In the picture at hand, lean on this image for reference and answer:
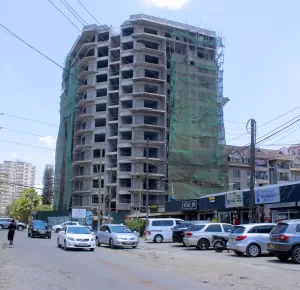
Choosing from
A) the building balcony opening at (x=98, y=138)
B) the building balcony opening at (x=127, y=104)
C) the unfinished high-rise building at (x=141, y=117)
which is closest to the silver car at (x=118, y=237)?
the unfinished high-rise building at (x=141, y=117)

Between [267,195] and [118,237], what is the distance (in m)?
12.8

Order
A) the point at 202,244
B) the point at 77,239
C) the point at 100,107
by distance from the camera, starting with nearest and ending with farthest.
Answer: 1. the point at 77,239
2. the point at 202,244
3. the point at 100,107

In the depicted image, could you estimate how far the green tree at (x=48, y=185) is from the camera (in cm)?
11306

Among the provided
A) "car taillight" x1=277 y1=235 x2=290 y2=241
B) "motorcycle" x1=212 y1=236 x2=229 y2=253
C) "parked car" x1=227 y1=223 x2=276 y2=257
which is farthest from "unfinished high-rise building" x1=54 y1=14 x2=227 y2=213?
"car taillight" x1=277 y1=235 x2=290 y2=241

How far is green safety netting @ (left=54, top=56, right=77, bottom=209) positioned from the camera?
77312 millimetres

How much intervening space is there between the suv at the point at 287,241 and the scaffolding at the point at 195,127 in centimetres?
4546

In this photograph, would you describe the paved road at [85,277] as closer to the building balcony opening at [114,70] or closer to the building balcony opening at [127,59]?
the building balcony opening at [127,59]

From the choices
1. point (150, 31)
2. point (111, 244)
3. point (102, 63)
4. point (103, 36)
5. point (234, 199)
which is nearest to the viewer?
point (111, 244)

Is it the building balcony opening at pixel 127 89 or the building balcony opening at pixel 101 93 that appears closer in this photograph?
the building balcony opening at pixel 127 89

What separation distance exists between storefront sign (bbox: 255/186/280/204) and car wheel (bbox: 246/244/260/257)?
11.5 m

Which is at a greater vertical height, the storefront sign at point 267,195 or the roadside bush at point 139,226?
the storefront sign at point 267,195

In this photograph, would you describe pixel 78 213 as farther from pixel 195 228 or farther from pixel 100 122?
pixel 195 228

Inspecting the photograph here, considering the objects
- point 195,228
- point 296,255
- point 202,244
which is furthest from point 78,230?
point 296,255

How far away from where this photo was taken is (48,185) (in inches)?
4496
